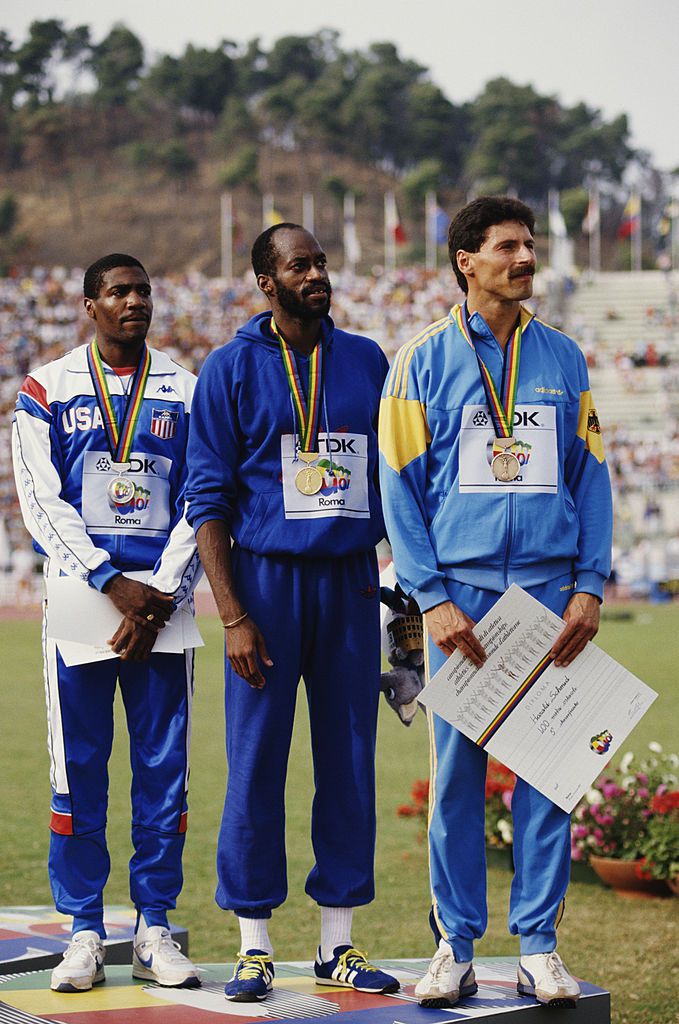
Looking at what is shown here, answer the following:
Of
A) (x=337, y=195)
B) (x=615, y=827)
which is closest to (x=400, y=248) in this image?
(x=337, y=195)

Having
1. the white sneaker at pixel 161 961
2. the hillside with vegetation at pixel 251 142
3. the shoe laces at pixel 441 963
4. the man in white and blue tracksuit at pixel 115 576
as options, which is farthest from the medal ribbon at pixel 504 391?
the hillside with vegetation at pixel 251 142

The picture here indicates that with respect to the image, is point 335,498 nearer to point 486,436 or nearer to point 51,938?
point 486,436

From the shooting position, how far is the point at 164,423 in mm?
4398

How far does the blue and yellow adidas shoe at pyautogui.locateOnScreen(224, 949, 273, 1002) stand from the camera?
3.83 metres

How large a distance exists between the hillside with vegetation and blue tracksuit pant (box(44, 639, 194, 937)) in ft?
295

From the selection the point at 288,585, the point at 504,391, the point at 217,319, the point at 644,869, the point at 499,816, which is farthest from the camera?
the point at 217,319

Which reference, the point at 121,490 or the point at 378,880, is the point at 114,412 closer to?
the point at 121,490

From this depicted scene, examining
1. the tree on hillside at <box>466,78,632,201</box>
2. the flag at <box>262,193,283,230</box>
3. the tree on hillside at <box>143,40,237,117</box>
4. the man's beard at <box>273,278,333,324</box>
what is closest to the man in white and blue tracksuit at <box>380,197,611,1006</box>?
the man's beard at <box>273,278,333,324</box>

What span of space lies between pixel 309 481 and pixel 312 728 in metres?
0.72

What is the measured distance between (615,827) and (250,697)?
3733 millimetres

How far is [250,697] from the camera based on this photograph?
156 inches

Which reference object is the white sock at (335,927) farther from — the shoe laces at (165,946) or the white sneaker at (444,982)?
the shoe laces at (165,946)

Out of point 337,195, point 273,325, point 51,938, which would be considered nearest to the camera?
point 273,325

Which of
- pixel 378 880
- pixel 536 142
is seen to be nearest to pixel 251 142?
pixel 536 142
